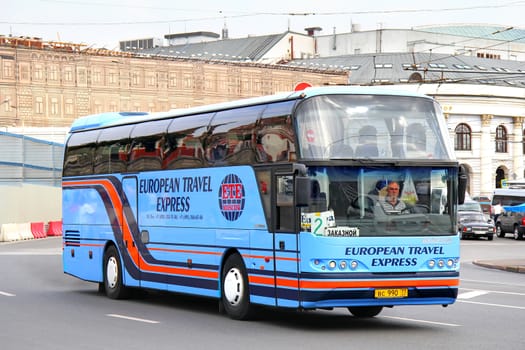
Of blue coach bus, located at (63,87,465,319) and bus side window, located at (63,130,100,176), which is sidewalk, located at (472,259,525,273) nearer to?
bus side window, located at (63,130,100,176)

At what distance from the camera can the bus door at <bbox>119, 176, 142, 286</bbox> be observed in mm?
20219

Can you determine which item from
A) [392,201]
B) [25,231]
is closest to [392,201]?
[392,201]

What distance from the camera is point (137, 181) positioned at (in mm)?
20188

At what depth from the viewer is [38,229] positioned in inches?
2189

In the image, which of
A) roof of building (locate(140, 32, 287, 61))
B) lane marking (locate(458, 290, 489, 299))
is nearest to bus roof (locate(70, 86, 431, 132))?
lane marking (locate(458, 290, 489, 299))

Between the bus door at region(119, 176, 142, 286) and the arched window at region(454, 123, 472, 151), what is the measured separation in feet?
300

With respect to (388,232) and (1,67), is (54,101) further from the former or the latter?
(388,232)

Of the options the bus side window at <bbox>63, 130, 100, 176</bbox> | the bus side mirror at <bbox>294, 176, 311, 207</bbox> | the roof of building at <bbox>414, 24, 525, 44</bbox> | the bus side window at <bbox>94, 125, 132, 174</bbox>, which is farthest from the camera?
the roof of building at <bbox>414, 24, 525, 44</bbox>

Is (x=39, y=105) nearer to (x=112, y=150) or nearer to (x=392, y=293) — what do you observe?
(x=112, y=150)

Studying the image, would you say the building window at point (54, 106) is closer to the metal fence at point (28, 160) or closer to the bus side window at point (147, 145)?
the metal fence at point (28, 160)

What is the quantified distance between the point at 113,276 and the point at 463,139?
302ft

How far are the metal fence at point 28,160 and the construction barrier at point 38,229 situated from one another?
139 inches

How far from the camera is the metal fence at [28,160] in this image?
56.7 metres

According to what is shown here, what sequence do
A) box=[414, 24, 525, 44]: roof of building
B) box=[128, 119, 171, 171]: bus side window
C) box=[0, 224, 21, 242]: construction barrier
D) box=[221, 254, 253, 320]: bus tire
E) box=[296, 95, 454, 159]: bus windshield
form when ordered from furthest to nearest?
1. box=[414, 24, 525, 44]: roof of building
2. box=[0, 224, 21, 242]: construction barrier
3. box=[128, 119, 171, 171]: bus side window
4. box=[221, 254, 253, 320]: bus tire
5. box=[296, 95, 454, 159]: bus windshield
